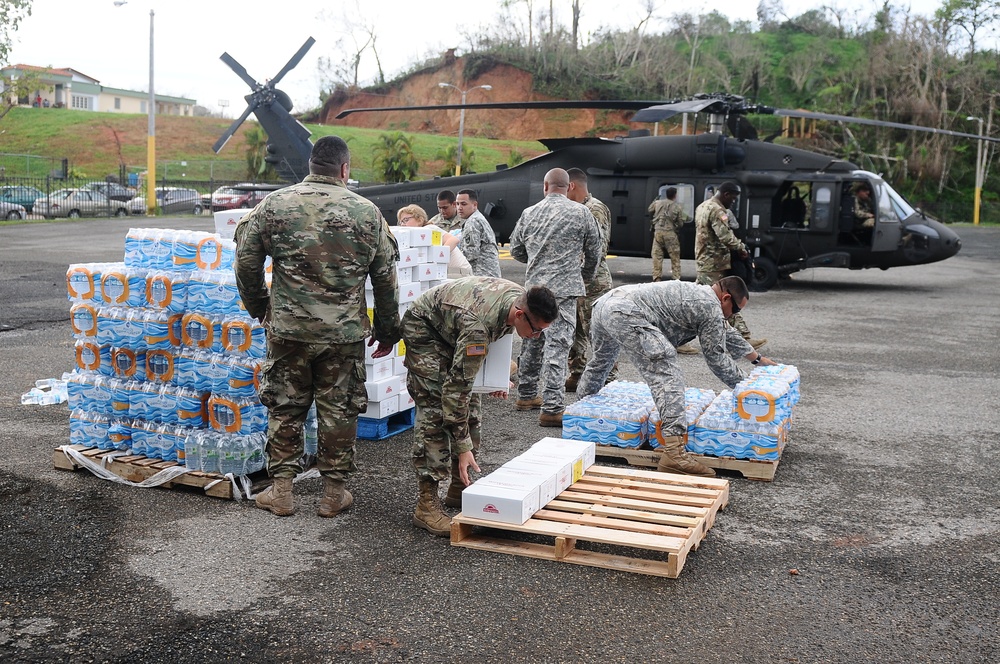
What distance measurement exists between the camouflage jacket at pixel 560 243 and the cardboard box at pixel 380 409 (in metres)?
1.73

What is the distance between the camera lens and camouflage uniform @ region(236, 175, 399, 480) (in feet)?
17.2

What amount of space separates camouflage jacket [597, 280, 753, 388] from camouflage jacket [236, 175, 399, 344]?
218 centimetres

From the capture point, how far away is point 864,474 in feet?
21.7

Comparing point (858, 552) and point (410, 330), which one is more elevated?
point (410, 330)

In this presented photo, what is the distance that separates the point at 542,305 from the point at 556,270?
3316 mm

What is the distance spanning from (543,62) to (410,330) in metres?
69.6

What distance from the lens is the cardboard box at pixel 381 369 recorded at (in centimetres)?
693

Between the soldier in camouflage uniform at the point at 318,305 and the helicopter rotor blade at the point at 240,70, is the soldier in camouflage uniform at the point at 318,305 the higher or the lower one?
the lower one

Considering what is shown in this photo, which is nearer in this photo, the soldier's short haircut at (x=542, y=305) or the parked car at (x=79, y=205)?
the soldier's short haircut at (x=542, y=305)

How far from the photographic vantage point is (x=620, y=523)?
512cm

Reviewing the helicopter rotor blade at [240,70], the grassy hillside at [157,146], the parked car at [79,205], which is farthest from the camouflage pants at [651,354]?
the grassy hillside at [157,146]

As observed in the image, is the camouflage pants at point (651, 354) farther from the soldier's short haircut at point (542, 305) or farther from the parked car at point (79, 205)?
the parked car at point (79, 205)

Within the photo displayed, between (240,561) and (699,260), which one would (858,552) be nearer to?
(240,561)

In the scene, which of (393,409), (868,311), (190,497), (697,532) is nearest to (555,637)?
(697,532)
